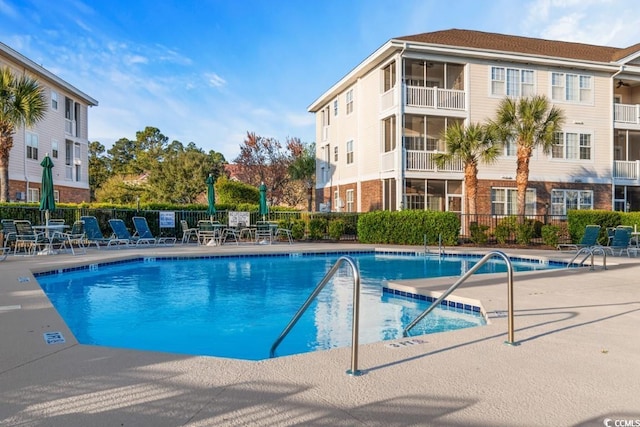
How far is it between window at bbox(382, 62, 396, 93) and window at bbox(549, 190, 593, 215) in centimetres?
924

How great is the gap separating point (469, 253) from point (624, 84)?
54.5 ft

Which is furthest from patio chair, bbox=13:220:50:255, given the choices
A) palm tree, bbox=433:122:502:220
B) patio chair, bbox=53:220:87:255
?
palm tree, bbox=433:122:502:220

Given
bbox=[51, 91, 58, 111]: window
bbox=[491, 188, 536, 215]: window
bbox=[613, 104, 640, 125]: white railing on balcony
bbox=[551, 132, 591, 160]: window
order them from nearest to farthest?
1. bbox=[491, 188, 536, 215]: window
2. bbox=[551, 132, 591, 160]: window
3. bbox=[613, 104, 640, 125]: white railing on balcony
4. bbox=[51, 91, 58, 111]: window

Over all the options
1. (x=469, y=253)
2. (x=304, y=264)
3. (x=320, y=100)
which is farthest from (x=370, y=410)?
(x=320, y=100)

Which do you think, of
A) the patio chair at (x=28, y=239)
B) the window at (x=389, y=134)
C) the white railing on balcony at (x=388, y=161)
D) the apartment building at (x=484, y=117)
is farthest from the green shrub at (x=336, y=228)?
the patio chair at (x=28, y=239)

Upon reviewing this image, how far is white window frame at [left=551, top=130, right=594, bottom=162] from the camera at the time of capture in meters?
22.4

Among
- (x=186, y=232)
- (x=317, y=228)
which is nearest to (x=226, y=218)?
(x=186, y=232)

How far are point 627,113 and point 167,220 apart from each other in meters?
23.0

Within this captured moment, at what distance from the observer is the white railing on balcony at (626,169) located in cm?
2320

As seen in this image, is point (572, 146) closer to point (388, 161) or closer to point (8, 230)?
point (388, 161)

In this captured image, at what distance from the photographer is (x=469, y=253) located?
50.8ft

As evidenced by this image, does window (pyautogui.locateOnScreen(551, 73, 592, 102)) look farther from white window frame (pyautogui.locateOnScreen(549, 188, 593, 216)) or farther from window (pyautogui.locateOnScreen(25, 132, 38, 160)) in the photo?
window (pyautogui.locateOnScreen(25, 132, 38, 160))

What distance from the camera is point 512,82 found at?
21.8m

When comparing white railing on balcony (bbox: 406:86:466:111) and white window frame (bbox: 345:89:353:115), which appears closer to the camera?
white railing on balcony (bbox: 406:86:466:111)
